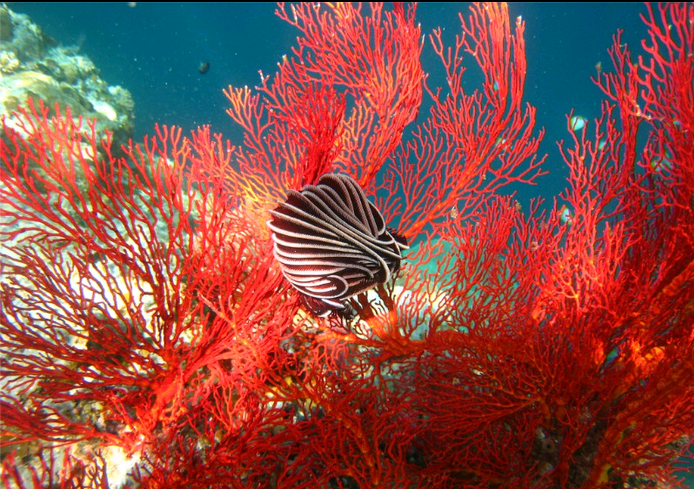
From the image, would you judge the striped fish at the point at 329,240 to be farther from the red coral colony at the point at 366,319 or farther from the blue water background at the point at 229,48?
the blue water background at the point at 229,48

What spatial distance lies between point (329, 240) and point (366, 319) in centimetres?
146

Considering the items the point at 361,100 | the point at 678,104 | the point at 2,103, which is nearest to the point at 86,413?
the point at 361,100

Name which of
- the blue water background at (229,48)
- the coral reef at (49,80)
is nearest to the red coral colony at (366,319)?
the coral reef at (49,80)

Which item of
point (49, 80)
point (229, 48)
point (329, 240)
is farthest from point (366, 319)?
point (229, 48)

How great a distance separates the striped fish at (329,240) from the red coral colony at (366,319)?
0.45m

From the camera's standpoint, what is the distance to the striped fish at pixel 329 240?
246 centimetres

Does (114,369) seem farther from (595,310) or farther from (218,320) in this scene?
(595,310)

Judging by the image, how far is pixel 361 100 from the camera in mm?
4262

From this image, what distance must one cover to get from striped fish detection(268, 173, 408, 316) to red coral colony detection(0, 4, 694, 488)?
45cm

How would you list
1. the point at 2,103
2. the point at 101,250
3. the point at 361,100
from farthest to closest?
the point at 2,103
the point at 361,100
the point at 101,250

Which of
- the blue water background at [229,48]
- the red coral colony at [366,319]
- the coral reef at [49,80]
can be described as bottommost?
the red coral colony at [366,319]

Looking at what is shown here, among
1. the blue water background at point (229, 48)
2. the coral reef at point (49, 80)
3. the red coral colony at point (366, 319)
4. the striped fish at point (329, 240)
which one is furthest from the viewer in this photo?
the blue water background at point (229, 48)

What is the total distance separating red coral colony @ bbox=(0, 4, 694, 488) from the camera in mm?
2645

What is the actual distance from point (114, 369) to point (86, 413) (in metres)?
0.50
